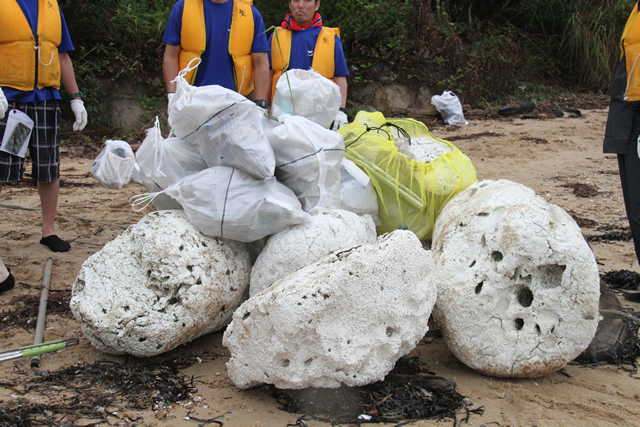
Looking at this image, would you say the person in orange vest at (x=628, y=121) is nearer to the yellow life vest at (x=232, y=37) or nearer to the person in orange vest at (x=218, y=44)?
the person in orange vest at (x=218, y=44)

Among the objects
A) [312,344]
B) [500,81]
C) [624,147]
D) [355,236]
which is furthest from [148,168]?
[500,81]

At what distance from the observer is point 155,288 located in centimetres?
274

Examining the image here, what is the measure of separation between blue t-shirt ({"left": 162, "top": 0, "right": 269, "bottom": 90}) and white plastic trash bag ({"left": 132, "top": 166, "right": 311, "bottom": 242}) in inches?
56.1

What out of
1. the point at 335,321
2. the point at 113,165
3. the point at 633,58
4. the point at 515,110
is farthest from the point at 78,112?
the point at 515,110

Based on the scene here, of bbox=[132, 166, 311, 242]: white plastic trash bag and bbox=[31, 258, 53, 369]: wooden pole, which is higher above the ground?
bbox=[132, 166, 311, 242]: white plastic trash bag

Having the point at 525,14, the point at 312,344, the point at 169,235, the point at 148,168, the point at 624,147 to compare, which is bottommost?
the point at 312,344

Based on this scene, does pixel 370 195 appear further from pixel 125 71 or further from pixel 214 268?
pixel 125 71

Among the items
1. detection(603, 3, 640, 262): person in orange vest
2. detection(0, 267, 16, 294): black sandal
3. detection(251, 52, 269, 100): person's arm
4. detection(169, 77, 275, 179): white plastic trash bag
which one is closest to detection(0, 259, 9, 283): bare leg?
detection(0, 267, 16, 294): black sandal

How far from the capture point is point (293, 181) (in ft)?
10.0

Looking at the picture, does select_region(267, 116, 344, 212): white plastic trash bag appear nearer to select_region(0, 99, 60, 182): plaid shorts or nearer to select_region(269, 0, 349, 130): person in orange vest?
select_region(269, 0, 349, 130): person in orange vest

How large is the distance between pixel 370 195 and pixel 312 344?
1222 mm

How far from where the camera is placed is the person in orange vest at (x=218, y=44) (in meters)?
3.98

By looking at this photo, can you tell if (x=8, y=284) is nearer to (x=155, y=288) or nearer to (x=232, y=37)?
(x=155, y=288)

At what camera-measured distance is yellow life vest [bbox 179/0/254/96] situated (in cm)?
395
